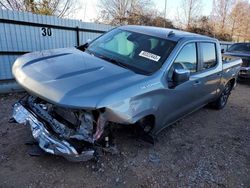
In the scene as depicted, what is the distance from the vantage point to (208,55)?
498 centimetres

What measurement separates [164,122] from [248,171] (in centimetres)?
146

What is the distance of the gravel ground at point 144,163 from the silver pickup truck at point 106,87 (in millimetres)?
371

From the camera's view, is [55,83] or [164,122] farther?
[164,122]

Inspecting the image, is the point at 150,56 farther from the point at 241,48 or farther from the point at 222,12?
the point at 222,12

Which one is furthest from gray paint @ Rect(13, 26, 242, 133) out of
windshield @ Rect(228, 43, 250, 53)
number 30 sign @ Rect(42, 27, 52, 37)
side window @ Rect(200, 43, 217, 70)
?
windshield @ Rect(228, 43, 250, 53)

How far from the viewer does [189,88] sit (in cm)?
427

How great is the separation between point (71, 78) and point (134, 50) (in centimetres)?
138

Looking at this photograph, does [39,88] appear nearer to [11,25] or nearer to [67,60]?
[67,60]

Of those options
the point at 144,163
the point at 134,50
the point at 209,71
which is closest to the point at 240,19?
the point at 209,71

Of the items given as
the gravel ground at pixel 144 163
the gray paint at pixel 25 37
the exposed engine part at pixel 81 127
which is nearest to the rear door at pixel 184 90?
the gravel ground at pixel 144 163

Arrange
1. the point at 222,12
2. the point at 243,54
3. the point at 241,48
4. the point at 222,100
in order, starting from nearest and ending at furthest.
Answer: the point at 222,100
the point at 243,54
the point at 241,48
the point at 222,12

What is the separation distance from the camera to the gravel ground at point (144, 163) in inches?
121

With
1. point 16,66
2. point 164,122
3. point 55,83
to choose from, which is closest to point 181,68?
point 164,122

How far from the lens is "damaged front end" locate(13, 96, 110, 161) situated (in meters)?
2.93
